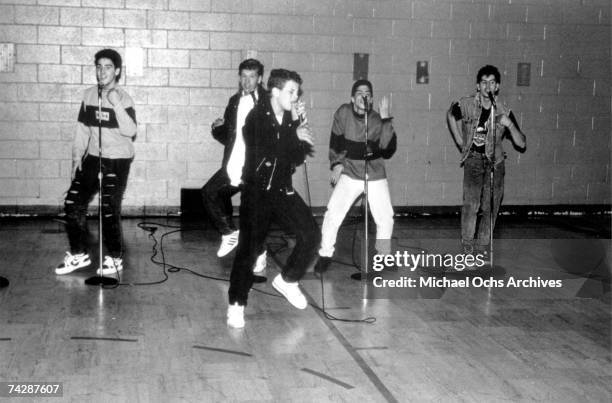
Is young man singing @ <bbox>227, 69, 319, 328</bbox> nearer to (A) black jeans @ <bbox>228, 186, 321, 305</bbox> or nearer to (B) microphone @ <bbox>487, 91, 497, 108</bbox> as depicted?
(A) black jeans @ <bbox>228, 186, 321, 305</bbox>

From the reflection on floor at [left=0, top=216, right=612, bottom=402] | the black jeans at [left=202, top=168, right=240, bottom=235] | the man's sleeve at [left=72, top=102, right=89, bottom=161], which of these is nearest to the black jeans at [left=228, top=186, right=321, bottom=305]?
the reflection on floor at [left=0, top=216, right=612, bottom=402]

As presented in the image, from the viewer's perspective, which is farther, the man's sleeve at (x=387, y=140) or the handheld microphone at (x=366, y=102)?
the man's sleeve at (x=387, y=140)

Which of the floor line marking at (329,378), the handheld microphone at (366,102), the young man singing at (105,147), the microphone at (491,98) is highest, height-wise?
the microphone at (491,98)

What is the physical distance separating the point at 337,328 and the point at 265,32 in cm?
574

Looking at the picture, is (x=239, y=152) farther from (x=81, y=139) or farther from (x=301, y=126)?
(x=81, y=139)

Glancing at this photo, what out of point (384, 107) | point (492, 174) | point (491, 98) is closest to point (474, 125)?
point (491, 98)

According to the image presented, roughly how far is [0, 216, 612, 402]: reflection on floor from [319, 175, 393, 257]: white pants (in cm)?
36

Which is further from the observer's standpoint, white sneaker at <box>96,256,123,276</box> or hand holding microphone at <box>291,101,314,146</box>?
white sneaker at <box>96,256,123,276</box>

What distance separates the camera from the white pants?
687cm

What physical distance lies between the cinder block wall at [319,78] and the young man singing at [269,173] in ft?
16.6

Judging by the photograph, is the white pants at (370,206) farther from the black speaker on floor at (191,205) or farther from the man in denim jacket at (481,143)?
the black speaker on floor at (191,205)

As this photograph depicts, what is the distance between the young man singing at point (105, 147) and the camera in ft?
21.1

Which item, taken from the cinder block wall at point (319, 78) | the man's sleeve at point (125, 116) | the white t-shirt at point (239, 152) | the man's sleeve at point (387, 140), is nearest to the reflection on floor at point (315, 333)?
the white t-shirt at point (239, 152)

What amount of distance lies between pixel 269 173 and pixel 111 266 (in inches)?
92.0
